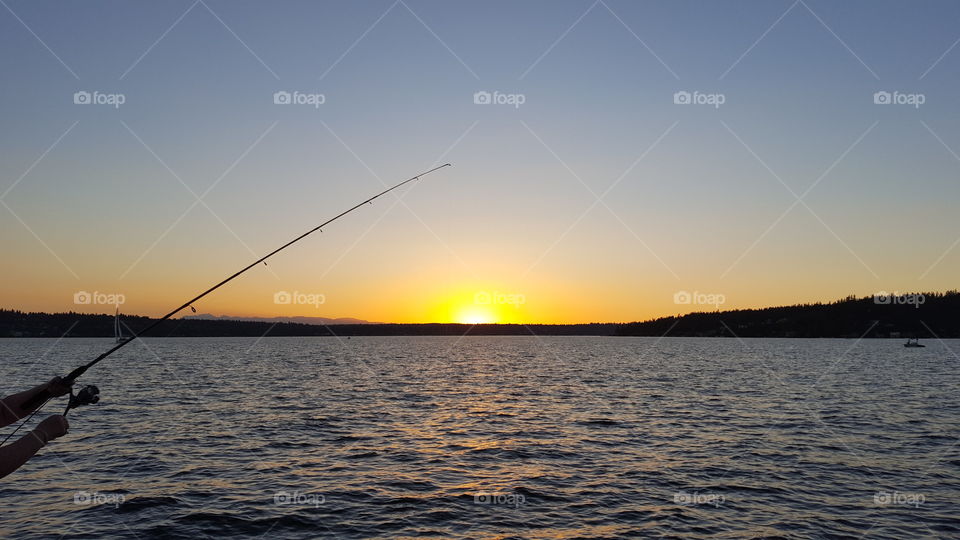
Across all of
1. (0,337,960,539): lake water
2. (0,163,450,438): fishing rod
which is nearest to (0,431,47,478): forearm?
(0,163,450,438): fishing rod

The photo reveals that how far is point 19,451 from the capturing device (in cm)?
744

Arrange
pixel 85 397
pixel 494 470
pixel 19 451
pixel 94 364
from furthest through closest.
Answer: pixel 494 470, pixel 94 364, pixel 85 397, pixel 19 451

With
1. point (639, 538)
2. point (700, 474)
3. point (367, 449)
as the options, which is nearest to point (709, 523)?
point (639, 538)

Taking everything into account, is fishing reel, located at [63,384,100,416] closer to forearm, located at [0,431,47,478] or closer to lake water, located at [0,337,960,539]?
forearm, located at [0,431,47,478]

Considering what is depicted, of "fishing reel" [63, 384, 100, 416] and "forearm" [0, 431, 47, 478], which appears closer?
"forearm" [0, 431, 47, 478]

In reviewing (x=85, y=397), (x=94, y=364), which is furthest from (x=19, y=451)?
(x=94, y=364)

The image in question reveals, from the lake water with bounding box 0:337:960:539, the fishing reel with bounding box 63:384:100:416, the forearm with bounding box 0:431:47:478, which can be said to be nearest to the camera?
the forearm with bounding box 0:431:47:478

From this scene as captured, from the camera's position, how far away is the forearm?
729 centimetres

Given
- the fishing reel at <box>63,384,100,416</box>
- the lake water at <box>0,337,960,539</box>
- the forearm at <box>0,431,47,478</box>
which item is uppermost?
the fishing reel at <box>63,384,100,416</box>

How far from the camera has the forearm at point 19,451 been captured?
23.9ft

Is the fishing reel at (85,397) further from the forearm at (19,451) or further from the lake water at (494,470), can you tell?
the lake water at (494,470)

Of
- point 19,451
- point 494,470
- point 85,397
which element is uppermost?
point 85,397

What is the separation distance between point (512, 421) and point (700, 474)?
12.8 meters

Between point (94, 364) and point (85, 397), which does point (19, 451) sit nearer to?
point (85, 397)
